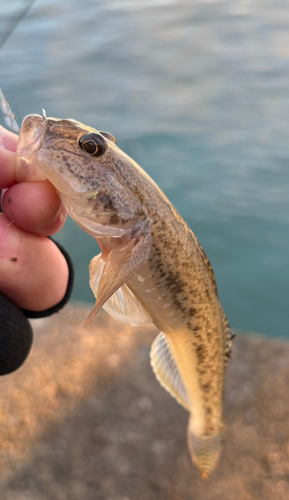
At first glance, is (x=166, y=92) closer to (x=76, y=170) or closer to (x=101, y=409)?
(x=101, y=409)

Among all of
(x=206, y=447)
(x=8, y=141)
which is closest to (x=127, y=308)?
(x=8, y=141)

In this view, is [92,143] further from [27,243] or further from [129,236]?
[27,243]

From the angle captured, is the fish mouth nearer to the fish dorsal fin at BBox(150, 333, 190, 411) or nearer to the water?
the fish dorsal fin at BBox(150, 333, 190, 411)

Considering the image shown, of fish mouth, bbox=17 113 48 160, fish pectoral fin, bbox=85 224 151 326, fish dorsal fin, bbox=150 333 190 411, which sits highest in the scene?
fish mouth, bbox=17 113 48 160

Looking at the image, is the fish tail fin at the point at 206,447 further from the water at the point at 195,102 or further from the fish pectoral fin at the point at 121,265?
the water at the point at 195,102

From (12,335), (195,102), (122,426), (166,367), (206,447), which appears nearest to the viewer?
(12,335)

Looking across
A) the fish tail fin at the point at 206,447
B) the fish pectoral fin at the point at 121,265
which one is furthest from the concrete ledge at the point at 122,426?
the fish pectoral fin at the point at 121,265

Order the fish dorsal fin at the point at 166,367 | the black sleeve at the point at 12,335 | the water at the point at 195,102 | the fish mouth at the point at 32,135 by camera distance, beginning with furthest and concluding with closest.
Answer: the water at the point at 195,102 < the fish dorsal fin at the point at 166,367 < the black sleeve at the point at 12,335 < the fish mouth at the point at 32,135

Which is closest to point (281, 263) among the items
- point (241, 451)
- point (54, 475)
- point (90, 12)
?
point (241, 451)

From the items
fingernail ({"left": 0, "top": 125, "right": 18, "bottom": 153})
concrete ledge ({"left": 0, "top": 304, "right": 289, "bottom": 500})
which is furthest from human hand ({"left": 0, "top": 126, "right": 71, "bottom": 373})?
concrete ledge ({"left": 0, "top": 304, "right": 289, "bottom": 500})
